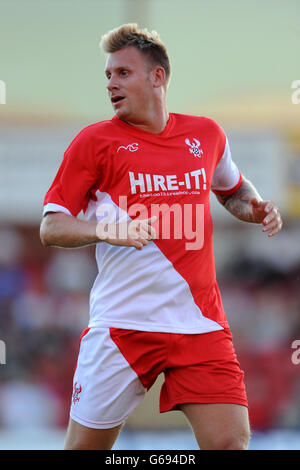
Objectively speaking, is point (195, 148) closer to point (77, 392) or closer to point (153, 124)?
point (153, 124)

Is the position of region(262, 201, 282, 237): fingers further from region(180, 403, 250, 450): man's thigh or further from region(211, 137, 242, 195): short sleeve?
region(180, 403, 250, 450): man's thigh

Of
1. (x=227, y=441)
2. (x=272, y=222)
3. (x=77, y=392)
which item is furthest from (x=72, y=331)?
(x=227, y=441)

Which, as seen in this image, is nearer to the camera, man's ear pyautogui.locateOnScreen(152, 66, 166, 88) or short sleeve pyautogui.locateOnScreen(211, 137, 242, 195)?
man's ear pyautogui.locateOnScreen(152, 66, 166, 88)

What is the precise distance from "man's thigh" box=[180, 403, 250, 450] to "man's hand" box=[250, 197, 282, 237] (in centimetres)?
84

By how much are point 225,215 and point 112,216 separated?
7.80m

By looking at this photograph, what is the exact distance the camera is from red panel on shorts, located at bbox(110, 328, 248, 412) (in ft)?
11.2

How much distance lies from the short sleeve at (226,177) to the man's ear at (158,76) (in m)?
0.48

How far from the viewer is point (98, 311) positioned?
3.58 metres

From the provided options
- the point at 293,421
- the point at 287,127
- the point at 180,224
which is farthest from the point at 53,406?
the point at 180,224

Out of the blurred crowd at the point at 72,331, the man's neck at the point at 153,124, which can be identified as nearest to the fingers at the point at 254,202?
the man's neck at the point at 153,124

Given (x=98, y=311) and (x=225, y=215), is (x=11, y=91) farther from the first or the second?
(x=98, y=311)

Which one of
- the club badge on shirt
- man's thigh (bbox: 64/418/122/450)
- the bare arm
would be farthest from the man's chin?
man's thigh (bbox: 64/418/122/450)

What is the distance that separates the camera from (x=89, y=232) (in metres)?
3.32

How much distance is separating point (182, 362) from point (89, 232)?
74cm
